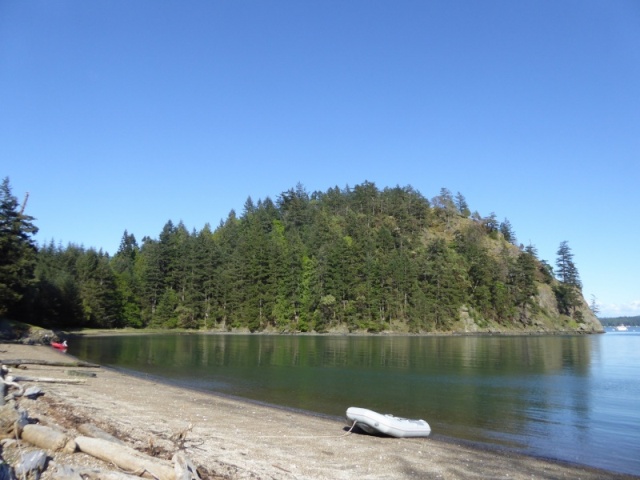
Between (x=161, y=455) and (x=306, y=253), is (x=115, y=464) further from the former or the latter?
(x=306, y=253)

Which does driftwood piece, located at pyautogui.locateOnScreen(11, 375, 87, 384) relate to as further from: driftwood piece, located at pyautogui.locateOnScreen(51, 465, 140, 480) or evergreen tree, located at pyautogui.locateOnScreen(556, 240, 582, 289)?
evergreen tree, located at pyautogui.locateOnScreen(556, 240, 582, 289)

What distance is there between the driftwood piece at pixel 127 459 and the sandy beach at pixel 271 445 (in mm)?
396

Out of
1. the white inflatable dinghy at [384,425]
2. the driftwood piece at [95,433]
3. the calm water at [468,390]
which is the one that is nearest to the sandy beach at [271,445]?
the white inflatable dinghy at [384,425]

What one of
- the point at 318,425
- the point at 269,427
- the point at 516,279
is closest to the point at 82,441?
the point at 269,427

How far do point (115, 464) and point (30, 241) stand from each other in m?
77.8

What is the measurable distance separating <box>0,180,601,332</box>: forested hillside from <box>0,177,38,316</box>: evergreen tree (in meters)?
36.2

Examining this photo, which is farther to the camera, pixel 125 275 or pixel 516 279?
pixel 516 279

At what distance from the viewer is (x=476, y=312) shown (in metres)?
142

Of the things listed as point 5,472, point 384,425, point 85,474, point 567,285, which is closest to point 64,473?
point 85,474

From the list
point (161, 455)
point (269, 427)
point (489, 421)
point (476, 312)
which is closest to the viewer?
point (161, 455)

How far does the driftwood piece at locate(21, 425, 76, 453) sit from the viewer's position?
31.9 feet

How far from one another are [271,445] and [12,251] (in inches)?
2607

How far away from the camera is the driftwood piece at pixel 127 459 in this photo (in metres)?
8.95

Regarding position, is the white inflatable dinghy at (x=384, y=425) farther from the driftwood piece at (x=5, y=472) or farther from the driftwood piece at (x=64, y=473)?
the driftwood piece at (x=5, y=472)
